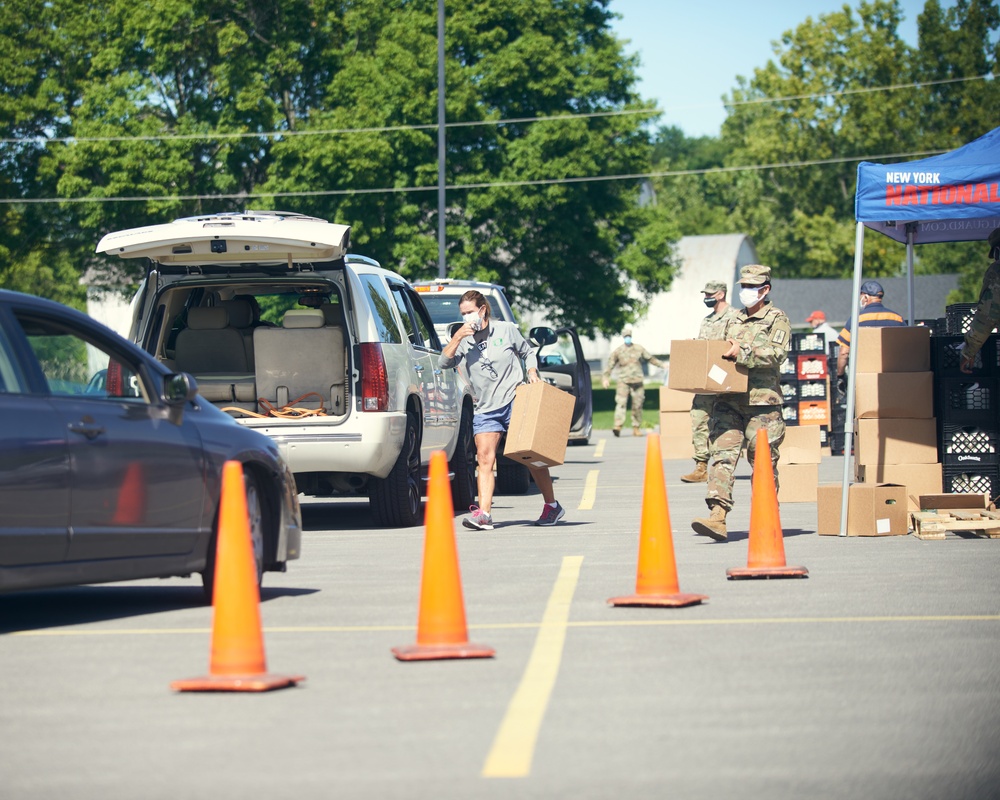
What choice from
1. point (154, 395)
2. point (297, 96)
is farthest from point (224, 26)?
point (154, 395)

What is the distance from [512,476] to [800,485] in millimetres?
3540

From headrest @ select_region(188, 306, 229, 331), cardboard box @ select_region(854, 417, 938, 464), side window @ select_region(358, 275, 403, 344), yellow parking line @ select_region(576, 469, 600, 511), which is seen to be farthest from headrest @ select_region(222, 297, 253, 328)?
cardboard box @ select_region(854, 417, 938, 464)

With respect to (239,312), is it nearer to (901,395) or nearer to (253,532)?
(253,532)

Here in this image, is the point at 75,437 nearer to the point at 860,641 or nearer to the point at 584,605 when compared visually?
the point at 584,605

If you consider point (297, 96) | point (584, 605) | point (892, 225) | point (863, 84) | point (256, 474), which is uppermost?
point (863, 84)

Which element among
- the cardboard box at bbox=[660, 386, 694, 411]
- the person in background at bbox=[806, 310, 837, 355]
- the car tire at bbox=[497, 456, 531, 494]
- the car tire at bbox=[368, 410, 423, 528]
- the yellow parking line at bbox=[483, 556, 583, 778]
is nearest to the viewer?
the yellow parking line at bbox=[483, 556, 583, 778]

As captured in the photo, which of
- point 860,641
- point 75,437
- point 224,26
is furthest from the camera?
point 224,26

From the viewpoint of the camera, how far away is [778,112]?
265 ft

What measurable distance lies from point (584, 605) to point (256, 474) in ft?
6.72

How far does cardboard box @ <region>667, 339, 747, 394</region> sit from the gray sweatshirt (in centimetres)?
162

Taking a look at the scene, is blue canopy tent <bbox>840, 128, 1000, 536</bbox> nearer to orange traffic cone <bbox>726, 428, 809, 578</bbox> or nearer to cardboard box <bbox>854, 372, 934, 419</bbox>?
A: cardboard box <bbox>854, 372, 934, 419</bbox>

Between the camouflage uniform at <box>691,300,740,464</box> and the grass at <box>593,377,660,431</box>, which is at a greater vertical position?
the camouflage uniform at <box>691,300,740,464</box>

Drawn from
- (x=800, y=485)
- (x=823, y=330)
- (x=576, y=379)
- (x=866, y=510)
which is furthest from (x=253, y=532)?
(x=823, y=330)

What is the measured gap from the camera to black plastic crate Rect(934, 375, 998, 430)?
532 inches
